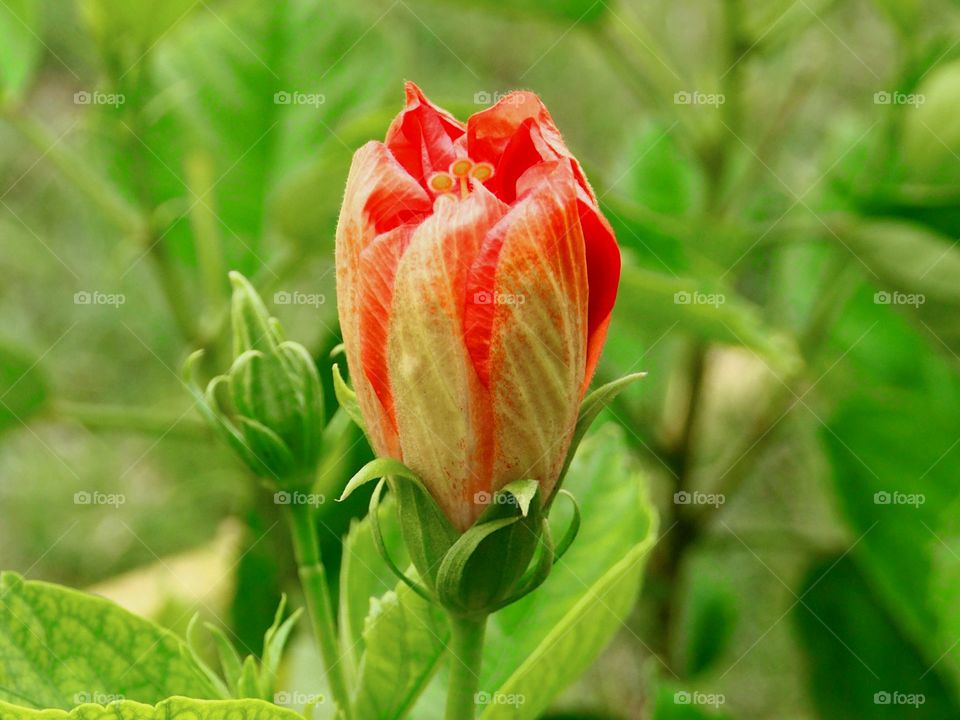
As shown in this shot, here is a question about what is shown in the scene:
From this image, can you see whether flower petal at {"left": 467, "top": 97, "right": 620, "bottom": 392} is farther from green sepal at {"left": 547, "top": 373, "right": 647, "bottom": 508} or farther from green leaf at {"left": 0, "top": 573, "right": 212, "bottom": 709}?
green leaf at {"left": 0, "top": 573, "right": 212, "bottom": 709}

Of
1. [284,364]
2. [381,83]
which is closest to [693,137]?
[381,83]

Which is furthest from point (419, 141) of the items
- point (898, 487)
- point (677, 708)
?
point (898, 487)

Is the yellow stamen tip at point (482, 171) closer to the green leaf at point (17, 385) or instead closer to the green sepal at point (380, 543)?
the green sepal at point (380, 543)

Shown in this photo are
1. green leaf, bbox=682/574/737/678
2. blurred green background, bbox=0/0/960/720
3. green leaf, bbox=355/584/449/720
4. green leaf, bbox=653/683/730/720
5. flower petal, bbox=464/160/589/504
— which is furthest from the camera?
green leaf, bbox=682/574/737/678

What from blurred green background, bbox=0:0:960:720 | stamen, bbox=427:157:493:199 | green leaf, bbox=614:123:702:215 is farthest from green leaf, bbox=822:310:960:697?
stamen, bbox=427:157:493:199

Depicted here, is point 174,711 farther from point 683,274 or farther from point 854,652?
point 854,652

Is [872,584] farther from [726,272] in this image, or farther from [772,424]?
[726,272]

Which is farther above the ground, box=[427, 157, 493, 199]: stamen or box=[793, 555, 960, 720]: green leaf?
box=[427, 157, 493, 199]: stamen

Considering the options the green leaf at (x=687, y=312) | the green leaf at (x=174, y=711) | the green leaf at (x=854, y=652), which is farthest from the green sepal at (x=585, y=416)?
the green leaf at (x=854, y=652)
